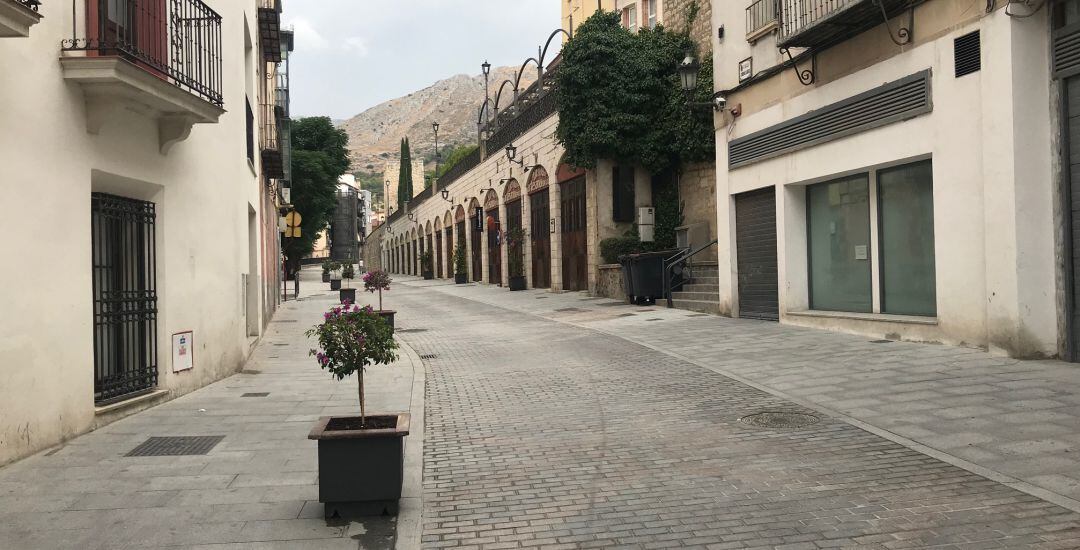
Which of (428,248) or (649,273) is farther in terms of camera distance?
(428,248)

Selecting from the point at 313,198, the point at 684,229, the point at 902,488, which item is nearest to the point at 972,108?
the point at 902,488

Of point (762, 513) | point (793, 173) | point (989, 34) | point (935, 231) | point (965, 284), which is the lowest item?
point (762, 513)

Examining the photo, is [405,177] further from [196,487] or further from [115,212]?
[196,487]

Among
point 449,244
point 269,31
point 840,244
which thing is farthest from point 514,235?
point 840,244

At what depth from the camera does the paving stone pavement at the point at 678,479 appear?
423 cm

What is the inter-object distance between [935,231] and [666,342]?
434cm

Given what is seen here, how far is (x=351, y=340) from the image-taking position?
4.93 metres

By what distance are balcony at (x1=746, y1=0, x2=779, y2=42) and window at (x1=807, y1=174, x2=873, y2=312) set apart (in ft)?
10.1

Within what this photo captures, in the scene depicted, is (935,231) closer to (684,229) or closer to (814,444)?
(814,444)

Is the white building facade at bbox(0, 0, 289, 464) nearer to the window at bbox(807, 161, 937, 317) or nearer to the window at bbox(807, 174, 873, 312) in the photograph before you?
the window at bbox(807, 161, 937, 317)

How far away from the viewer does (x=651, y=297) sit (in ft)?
63.6

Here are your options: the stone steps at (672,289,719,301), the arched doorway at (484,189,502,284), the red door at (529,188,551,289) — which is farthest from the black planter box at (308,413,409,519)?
the arched doorway at (484,189,502,284)

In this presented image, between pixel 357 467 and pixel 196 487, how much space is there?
4.89 feet

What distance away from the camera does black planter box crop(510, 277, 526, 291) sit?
2947 centimetres
